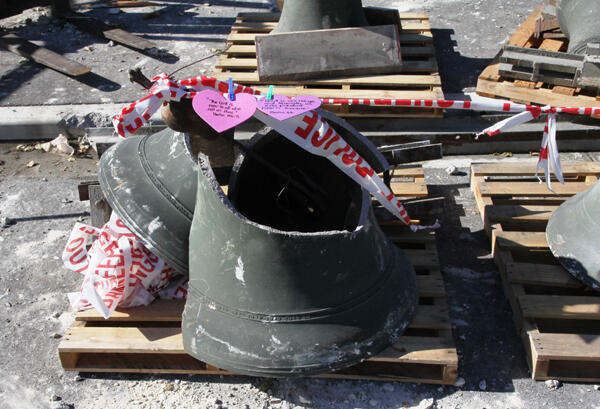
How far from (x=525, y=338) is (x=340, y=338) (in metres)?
0.96

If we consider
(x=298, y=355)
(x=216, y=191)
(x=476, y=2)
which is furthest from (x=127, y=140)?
(x=476, y=2)

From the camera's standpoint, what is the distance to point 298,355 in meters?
2.47

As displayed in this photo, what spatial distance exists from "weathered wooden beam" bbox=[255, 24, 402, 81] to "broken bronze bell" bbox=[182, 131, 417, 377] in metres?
1.98

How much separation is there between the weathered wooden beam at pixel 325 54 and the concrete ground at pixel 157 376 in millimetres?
812

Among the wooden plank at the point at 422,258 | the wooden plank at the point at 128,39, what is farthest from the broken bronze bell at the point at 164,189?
the wooden plank at the point at 128,39

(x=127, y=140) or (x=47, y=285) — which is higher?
(x=127, y=140)

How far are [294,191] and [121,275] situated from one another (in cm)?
93

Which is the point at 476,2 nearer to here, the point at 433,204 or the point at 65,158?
the point at 433,204

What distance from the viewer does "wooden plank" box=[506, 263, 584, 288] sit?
3068mm

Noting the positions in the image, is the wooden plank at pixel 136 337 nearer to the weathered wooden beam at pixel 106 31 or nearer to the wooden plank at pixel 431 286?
the wooden plank at pixel 431 286

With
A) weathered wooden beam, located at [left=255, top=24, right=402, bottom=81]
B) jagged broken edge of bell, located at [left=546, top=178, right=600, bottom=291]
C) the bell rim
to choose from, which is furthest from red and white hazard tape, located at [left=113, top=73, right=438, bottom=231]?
weathered wooden beam, located at [left=255, top=24, right=402, bottom=81]

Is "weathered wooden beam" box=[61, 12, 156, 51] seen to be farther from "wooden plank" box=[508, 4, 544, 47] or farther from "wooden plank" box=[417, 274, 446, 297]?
"wooden plank" box=[417, 274, 446, 297]

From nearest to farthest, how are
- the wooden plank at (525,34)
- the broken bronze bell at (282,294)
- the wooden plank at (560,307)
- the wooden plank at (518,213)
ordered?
1. the broken bronze bell at (282,294)
2. the wooden plank at (560,307)
3. the wooden plank at (518,213)
4. the wooden plank at (525,34)

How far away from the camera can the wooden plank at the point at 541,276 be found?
307 centimetres
